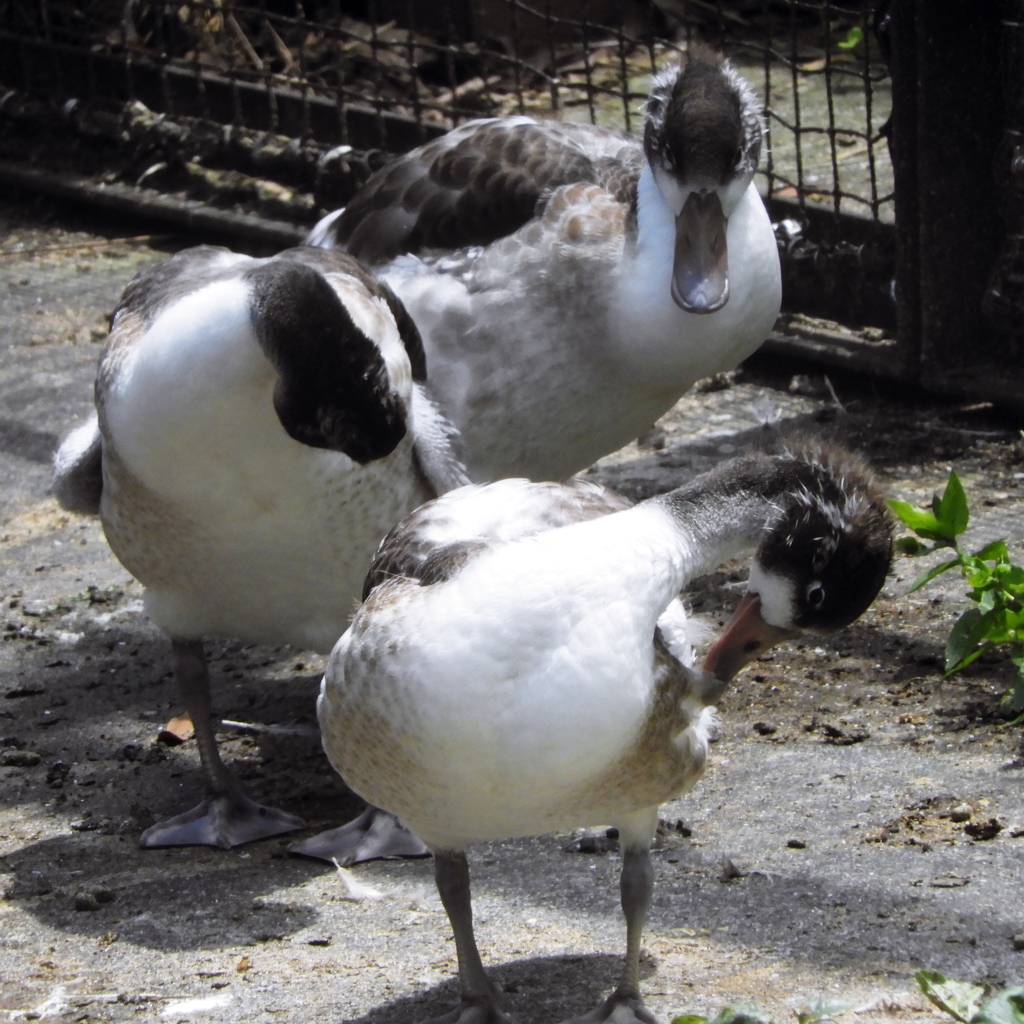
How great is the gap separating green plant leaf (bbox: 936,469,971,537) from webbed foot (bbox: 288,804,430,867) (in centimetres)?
153

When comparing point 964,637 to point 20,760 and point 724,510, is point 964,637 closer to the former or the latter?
point 724,510

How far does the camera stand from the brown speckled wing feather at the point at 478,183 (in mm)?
4609

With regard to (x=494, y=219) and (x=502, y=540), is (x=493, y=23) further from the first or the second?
(x=502, y=540)

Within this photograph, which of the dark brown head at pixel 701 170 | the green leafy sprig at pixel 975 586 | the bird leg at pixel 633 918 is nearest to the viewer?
the bird leg at pixel 633 918

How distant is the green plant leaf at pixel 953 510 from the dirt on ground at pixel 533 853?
42cm

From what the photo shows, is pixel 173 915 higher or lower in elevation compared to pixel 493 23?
lower

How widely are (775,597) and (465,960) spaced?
876mm

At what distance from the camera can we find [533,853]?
3.65m

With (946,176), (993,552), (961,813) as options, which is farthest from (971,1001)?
(946,176)

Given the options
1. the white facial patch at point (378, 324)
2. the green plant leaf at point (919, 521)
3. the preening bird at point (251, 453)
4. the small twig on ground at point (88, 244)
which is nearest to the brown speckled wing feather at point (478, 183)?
the preening bird at point (251, 453)

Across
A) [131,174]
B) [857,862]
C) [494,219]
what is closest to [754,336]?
[494,219]

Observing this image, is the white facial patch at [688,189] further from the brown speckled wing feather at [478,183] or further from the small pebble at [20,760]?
the small pebble at [20,760]

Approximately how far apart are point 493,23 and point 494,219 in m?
5.13

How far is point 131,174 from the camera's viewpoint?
28.6ft
